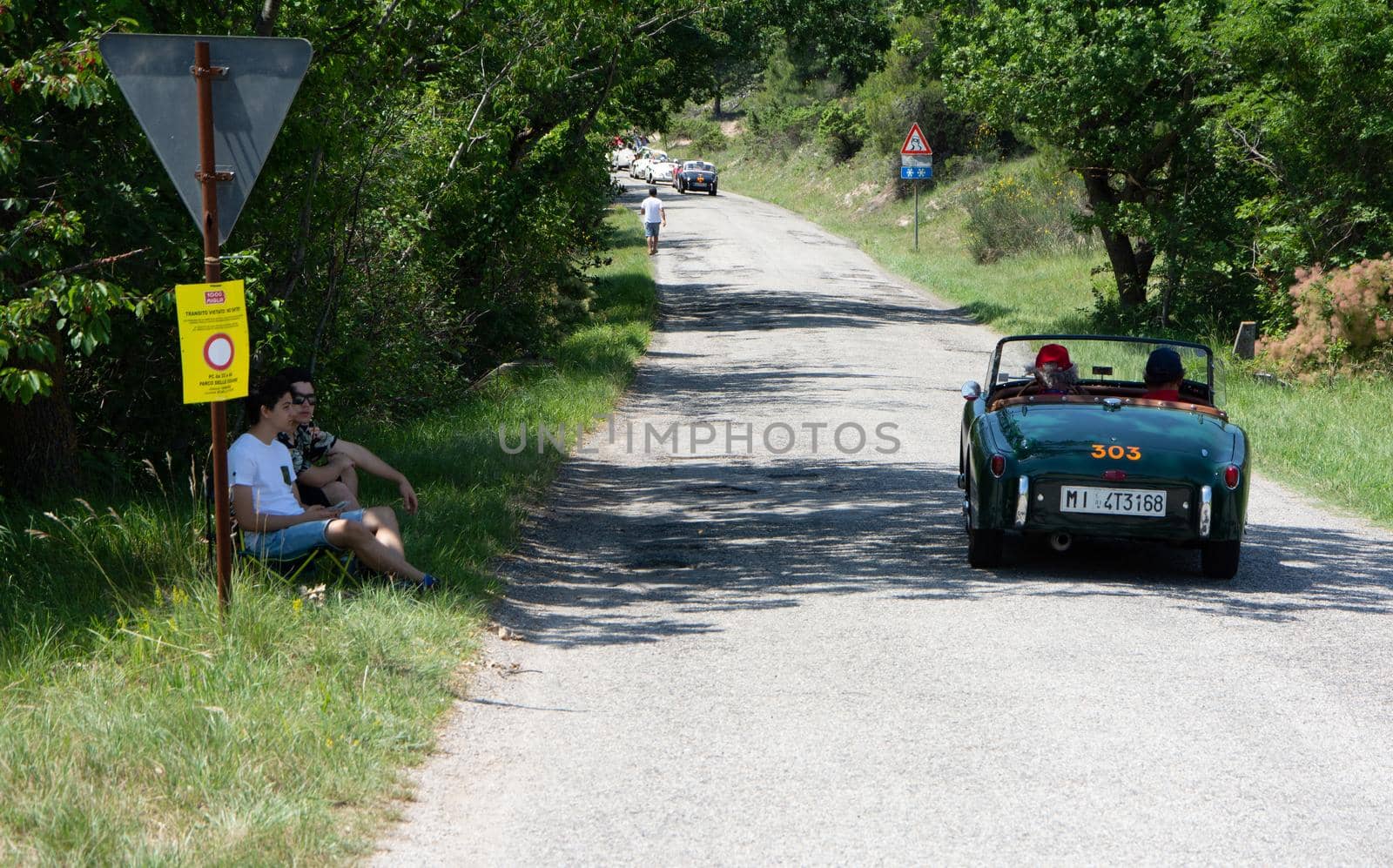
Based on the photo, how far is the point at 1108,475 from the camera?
26.6ft

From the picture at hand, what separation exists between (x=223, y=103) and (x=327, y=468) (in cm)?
283

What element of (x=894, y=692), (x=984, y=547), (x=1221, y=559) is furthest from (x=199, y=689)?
(x=1221, y=559)

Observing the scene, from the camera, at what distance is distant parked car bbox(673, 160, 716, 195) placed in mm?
68938

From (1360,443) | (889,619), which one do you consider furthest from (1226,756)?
(1360,443)

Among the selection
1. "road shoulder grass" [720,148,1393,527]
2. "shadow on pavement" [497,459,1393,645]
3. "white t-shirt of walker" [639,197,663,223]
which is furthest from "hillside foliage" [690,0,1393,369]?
"white t-shirt of walker" [639,197,663,223]

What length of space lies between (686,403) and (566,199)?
450cm

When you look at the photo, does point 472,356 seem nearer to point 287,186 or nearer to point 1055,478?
point 287,186

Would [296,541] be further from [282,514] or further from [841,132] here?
[841,132]

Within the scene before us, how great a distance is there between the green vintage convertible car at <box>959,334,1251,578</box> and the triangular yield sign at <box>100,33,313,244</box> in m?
4.32

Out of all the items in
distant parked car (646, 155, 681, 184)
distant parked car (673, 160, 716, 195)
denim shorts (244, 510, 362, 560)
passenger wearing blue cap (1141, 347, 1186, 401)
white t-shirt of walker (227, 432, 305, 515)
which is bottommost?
denim shorts (244, 510, 362, 560)

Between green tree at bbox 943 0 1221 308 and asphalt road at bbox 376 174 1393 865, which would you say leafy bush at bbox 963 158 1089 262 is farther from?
asphalt road at bbox 376 174 1393 865

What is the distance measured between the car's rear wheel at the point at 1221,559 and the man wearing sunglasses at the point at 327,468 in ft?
14.5

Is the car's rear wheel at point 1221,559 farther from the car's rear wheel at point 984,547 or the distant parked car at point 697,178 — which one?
the distant parked car at point 697,178

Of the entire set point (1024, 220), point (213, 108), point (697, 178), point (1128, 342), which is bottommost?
point (1128, 342)
